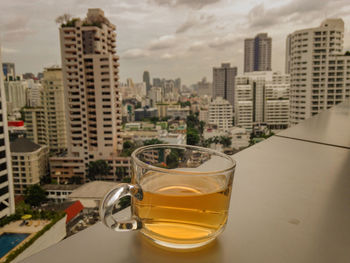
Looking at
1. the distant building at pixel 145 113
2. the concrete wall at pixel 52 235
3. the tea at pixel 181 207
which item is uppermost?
the tea at pixel 181 207

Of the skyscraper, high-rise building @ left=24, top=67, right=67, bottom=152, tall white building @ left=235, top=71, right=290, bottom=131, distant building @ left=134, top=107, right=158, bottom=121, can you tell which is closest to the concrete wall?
high-rise building @ left=24, top=67, right=67, bottom=152

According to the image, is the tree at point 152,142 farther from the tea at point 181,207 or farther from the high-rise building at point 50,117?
the high-rise building at point 50,117

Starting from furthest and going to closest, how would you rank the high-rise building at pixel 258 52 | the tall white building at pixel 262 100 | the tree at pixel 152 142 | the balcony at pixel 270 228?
the high-rise building at pixel 258 52, the tall white building at pixel 262 100, the tree at pixel 152 142, the balcony at pixel 270 228

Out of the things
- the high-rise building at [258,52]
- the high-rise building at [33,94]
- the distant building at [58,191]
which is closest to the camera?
the distant building at [58,191]

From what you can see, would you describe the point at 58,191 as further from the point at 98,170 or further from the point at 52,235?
the point at 52,235

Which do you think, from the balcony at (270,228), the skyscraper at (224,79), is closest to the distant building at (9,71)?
the balcony at (270,228)

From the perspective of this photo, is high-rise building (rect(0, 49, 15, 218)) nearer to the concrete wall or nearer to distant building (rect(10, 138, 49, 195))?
the concrete wall

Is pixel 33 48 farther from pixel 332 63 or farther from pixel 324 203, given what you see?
pixel 324 203
